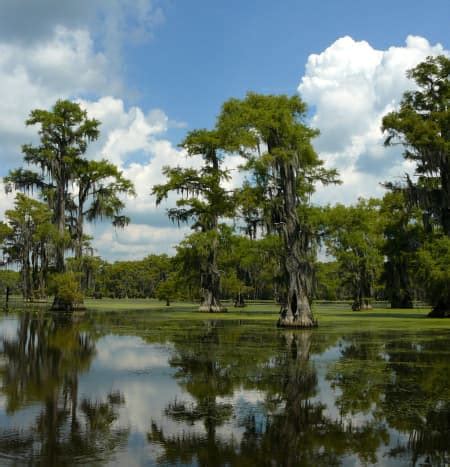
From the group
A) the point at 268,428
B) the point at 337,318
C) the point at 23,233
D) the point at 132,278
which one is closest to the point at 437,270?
the point at 337,318

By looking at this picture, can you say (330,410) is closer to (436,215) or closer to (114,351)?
(114,351)

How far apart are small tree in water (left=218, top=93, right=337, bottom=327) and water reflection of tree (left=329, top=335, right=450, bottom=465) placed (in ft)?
35.2

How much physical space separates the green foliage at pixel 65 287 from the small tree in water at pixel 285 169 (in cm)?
1893

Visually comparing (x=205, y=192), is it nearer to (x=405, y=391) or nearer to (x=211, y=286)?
(x=211, y=286)

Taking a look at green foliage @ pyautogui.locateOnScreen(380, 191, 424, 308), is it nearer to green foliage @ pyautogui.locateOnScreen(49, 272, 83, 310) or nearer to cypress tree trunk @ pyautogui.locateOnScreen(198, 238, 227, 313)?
cypress tree trunk @ pyautogui.locateOnScreen(198, 238, 227, 313)

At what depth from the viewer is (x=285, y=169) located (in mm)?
30344

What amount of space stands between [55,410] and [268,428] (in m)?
3.64

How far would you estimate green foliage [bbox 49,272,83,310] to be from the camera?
42.6 meters

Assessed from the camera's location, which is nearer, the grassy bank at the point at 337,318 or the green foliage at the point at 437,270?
the grassy bank at the point at 337,318

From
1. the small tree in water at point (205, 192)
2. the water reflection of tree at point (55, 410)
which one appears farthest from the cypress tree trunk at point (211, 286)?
the water reflection of tree at point (55, 410)

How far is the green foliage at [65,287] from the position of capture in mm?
42594

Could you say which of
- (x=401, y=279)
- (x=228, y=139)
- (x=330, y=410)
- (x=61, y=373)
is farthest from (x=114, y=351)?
(x=401, y=279)

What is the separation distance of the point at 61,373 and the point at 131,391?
2.78 m

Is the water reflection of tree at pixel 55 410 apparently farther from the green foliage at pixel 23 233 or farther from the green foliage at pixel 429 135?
the green foliage at pixel 23 233
